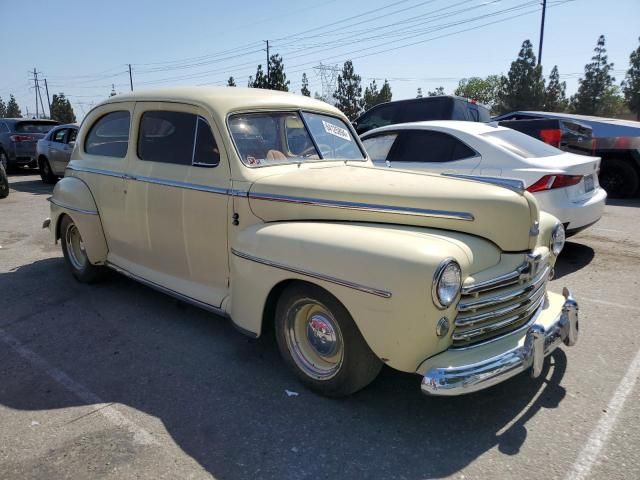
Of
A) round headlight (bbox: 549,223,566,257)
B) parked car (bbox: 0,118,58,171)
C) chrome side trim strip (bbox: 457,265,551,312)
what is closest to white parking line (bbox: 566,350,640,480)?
chrome side trim strip (bbox: 457,265,551,312)

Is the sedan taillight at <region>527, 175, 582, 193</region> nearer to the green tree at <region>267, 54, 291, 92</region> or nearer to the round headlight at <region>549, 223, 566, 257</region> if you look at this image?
the round headlight at <region>549, 223, 566, 257</region>

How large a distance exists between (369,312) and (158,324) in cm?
237

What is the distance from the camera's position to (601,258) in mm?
6031

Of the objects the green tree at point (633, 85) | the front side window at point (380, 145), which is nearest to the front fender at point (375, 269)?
the front side window at point (380, 145)

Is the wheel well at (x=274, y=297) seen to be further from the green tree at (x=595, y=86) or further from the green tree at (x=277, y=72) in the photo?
the green tree at (x=595, y=86)

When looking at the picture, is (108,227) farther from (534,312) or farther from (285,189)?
(534,312)

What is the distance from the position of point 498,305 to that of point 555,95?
58.7 m

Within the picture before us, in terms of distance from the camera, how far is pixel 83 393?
10.5ft

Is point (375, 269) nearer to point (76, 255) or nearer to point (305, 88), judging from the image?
point (76, 255)

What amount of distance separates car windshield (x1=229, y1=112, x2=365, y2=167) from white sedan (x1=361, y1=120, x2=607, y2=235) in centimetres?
101

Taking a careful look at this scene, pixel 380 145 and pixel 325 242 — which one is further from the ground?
pixel 380 145

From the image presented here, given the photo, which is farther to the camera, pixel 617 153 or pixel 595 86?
pixel 595 86

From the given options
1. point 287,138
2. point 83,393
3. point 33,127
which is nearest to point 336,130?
point 287,138

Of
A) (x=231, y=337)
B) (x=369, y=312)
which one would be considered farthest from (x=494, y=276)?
(x=231, y=337)
